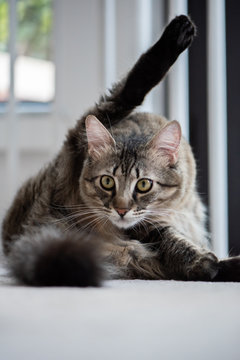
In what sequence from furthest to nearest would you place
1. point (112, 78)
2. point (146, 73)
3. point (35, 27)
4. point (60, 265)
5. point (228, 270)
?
point (35, 27), point (112, 78), point (146, 73), point (228, 270), point (60, 265)

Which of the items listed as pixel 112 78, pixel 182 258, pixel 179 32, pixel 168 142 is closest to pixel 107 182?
pixel 168 142

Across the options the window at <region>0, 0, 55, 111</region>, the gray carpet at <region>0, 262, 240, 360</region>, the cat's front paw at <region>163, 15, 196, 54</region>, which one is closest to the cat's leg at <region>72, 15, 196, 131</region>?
the cat's front paw at <region>163, 15, 196, 54</region>

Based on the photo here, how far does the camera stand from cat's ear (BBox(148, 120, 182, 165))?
1269mm

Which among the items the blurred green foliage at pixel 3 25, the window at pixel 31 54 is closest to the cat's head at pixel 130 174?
the window at pixel 31 54

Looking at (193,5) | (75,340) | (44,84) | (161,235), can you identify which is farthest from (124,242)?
(44,84)

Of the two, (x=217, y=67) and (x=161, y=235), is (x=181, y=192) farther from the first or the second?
(x=217, y=67)

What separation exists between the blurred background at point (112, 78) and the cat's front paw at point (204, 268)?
63 centimetres

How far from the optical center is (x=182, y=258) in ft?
3.64

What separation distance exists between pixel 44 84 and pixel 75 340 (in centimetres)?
221

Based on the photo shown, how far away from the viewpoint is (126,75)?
4.83 feet

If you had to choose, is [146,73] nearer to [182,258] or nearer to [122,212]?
[122,212]

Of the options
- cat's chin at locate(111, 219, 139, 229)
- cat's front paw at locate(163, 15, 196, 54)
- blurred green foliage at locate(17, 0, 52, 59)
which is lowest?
cat's chin at locate(111, 219, 139, 229)

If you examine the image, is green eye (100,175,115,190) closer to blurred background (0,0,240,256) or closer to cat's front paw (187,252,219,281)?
cat's front paw (187,252,219,281)

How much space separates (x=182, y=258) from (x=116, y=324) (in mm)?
496
